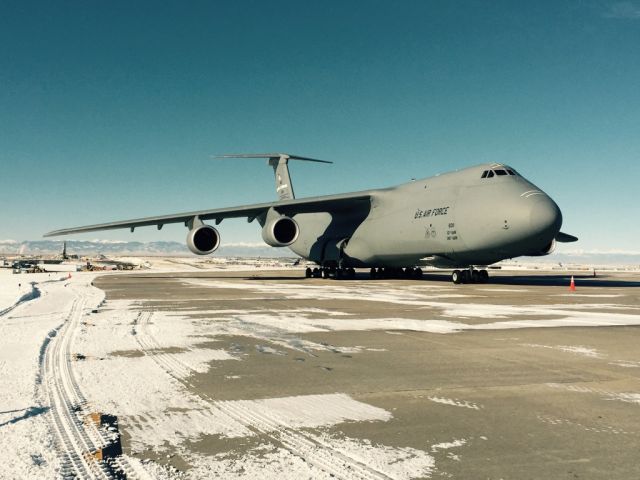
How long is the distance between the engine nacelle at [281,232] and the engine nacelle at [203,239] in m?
2.07

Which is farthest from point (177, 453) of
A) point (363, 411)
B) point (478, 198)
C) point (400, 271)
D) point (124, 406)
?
point (400, 271)

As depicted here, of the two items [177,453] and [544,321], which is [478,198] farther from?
[177,453]

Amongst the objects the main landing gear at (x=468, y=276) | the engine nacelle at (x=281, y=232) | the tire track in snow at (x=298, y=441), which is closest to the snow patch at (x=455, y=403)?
the tire track in snow at (x=298, y=441)

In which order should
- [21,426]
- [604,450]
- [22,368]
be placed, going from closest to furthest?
[604,450]
[21,426]
[22,368]

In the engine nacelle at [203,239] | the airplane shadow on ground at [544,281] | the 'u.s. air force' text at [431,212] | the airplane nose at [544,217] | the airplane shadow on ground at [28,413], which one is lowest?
the airplane shadow on ground at [28,413]

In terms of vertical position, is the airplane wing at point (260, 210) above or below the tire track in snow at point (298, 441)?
above

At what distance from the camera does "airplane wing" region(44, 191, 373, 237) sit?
877 inches

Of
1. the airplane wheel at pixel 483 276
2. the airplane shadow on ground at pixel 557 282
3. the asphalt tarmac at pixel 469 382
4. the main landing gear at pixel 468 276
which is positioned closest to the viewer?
the asphalt tarmac at pixel 469 382

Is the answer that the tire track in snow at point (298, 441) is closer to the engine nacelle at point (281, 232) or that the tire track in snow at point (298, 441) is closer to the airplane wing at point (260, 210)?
the engine nacelle at point (281, 232)

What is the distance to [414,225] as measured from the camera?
1944 cm

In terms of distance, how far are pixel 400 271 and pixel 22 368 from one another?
21.9 meters

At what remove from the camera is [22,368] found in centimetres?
484

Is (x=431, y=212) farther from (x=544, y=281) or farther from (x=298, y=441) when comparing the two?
(x=298, y=441)

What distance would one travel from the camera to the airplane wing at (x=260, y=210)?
22281mm
